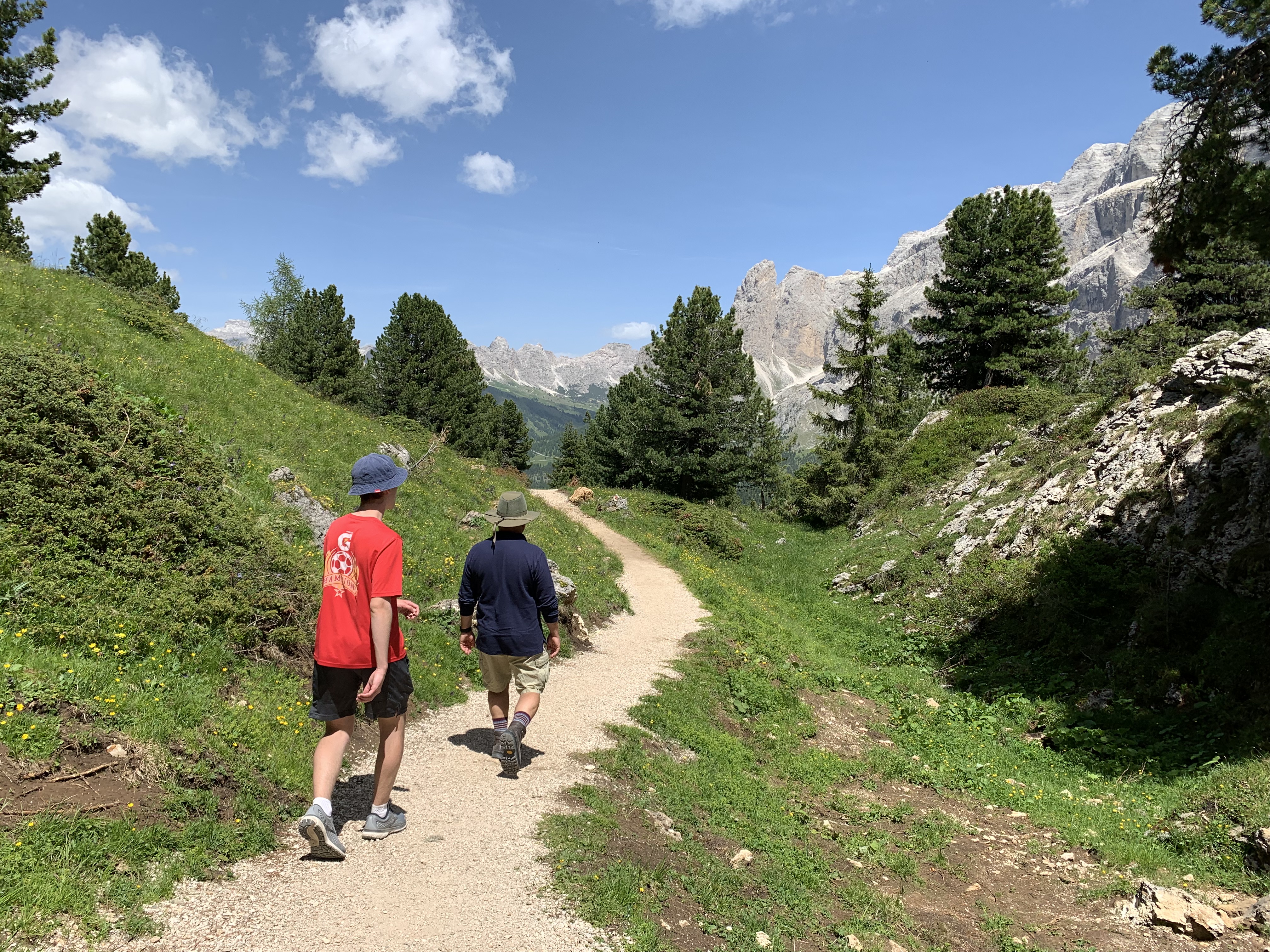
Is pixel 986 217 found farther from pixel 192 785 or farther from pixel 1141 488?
pixel 192 785

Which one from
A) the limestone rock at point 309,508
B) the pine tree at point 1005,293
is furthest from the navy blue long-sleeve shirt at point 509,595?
the pine tree at point 1005,293

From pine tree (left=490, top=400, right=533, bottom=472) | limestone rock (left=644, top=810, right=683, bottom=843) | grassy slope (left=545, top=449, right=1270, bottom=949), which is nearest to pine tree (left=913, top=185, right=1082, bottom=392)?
grassy slope (left=545, top=449, right=1270, bottom=949)

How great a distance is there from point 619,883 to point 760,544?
947 inches

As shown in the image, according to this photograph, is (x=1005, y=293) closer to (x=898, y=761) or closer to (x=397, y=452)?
(x=898, y=761)

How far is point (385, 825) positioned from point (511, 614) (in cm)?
224

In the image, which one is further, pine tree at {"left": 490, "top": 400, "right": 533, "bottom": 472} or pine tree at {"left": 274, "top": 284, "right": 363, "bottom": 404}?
pine tree at {"left": 490, "top": 400, "right": 533, "bottom": 472}

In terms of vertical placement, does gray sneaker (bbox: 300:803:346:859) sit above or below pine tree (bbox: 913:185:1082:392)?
below

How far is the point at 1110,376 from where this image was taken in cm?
2242

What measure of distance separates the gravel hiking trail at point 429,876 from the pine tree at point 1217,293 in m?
30.6

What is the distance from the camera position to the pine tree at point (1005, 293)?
1225 inches

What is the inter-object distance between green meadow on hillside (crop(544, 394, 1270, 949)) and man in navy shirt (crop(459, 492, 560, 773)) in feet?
3.77

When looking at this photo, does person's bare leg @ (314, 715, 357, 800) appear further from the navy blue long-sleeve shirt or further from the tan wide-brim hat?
the tan wide-brim hat

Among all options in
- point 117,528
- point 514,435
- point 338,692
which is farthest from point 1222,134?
point 514,435

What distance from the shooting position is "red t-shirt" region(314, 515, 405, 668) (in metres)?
4.94
